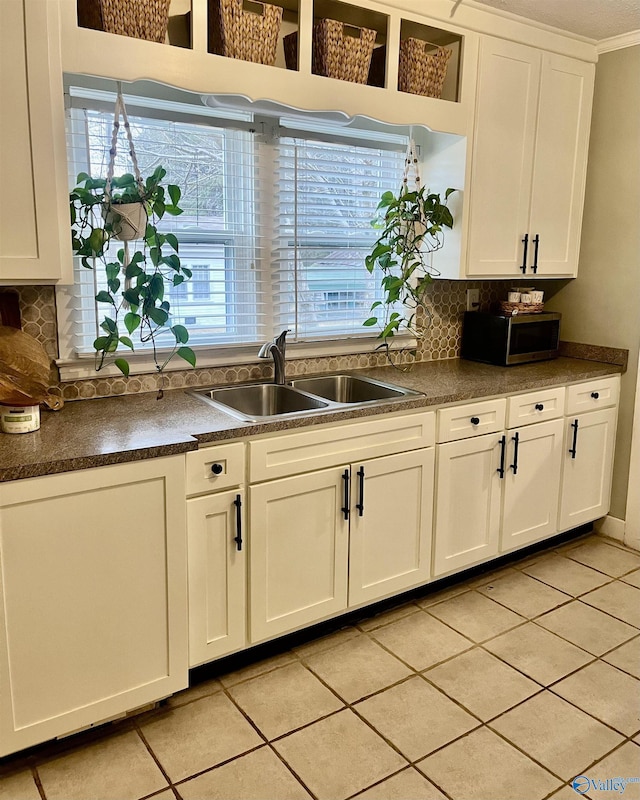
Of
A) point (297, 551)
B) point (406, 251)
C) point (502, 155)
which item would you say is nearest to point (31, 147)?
point (297, 551)

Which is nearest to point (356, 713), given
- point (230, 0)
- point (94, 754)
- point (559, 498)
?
point (94, 754)

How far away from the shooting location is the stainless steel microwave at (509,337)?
3459mm

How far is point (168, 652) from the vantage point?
2.19m

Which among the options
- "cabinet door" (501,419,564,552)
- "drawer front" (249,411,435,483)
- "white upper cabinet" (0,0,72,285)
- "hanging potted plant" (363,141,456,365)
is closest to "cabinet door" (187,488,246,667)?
"drawer front" (249,411,435,483)

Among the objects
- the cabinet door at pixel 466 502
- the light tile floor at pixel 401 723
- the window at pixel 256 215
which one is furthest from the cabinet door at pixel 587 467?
the window at pixel 256 215

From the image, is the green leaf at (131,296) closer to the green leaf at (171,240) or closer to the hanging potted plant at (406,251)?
the green leaf at (171,240)

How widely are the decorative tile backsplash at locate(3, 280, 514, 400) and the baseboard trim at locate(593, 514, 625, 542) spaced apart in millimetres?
1216

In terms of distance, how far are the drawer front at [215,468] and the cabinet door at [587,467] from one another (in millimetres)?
1833

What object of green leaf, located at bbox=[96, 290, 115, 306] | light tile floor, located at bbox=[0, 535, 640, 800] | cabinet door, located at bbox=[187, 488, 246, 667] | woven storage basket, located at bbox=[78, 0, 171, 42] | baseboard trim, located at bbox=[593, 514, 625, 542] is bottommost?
light tile floor, located at bbox=[0, 535, 640, 800]

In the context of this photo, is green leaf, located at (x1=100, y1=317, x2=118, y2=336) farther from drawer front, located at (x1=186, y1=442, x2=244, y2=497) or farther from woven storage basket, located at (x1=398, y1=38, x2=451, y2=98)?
woven storage basket, located at (x1=398, y1=38, x2=451, y2=98)

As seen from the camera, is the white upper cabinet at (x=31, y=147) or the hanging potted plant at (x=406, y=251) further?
the hanging potted plant at (x=406, y=251)

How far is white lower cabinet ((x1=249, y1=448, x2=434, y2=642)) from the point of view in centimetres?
241

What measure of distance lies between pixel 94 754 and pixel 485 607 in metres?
1.67

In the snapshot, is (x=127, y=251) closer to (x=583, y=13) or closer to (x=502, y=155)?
(x=502, y=155)
